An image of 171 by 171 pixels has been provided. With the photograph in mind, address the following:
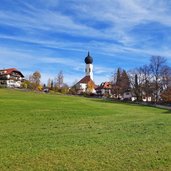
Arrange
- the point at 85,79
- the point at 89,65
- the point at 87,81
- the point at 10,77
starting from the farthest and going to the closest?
the point at 89,65, the point at 85,79, the point at 87,81, the point at 10,77

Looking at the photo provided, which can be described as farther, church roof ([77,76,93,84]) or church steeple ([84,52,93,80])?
church steeple ([84,52,93,80])

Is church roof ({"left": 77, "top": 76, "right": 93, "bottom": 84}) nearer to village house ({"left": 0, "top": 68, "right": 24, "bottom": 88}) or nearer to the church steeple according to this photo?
the church steeple

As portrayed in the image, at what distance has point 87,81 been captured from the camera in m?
164

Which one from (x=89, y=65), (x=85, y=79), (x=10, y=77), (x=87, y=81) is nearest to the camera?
(x=10, y=77)

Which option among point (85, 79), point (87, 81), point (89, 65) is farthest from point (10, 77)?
point (89, 65)

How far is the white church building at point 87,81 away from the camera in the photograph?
153413 millimetres

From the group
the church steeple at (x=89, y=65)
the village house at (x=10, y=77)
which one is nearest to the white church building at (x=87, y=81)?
the church steeple at (x=89, y=65)

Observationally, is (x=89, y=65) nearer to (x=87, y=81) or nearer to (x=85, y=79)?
(x=85, y=79)

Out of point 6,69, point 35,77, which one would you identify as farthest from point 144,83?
point 6,69

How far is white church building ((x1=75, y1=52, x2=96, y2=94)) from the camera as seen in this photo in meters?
153

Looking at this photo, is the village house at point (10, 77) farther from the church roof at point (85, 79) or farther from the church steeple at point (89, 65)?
the church steeple at point (89, 65)

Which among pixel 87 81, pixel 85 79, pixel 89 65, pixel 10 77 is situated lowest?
pixel 87 81

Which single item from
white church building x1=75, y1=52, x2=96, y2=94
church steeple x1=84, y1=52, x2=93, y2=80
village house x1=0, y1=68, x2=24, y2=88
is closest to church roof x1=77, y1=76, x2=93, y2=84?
white church building x1=75, y1=52, x2=96, y2=94

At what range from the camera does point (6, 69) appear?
151m
